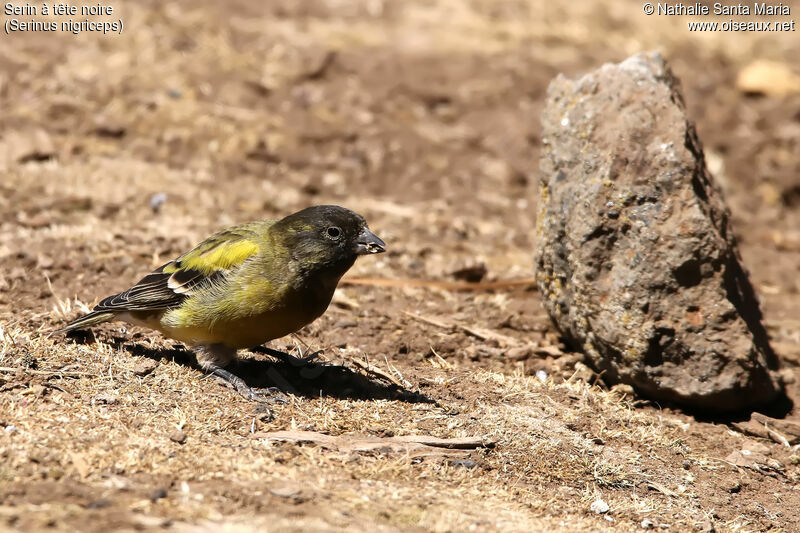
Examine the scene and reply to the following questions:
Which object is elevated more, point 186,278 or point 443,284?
point 186,278

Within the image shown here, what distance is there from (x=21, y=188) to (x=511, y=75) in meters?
6.86

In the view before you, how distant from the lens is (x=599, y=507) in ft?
17.9

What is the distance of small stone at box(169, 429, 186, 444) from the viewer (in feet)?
17.2

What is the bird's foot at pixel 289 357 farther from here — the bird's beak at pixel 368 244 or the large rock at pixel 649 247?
the large rock at pixel 649 247

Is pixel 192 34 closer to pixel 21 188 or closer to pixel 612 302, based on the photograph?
pixel 21 188

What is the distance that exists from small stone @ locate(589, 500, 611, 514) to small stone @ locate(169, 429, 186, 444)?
2418mm

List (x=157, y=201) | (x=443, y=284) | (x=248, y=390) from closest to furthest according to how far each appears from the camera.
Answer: (x=248, y=390), (x=443, y=284), (x=157, y=201)

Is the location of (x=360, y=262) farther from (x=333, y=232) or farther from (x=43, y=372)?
(x=43, y=372)

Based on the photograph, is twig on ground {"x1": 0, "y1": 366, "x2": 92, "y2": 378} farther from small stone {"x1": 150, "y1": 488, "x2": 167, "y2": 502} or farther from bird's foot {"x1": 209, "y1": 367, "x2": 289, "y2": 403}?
small stone {"x1": 150, "y1": 488, "x2": 167, "y2": 502}

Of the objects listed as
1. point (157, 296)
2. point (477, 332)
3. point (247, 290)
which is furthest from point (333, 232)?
point (477, 332)

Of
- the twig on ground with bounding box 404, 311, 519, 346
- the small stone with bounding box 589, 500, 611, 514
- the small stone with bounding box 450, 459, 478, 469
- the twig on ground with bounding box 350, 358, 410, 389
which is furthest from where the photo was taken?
the twig on ground with bounding box 404, 311, 519, 346

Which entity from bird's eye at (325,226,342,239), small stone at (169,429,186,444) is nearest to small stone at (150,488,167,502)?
small stone at (169,429,186,444)

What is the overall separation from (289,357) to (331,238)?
3.38 feet

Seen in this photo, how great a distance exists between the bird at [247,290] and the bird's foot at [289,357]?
1.21 ft
